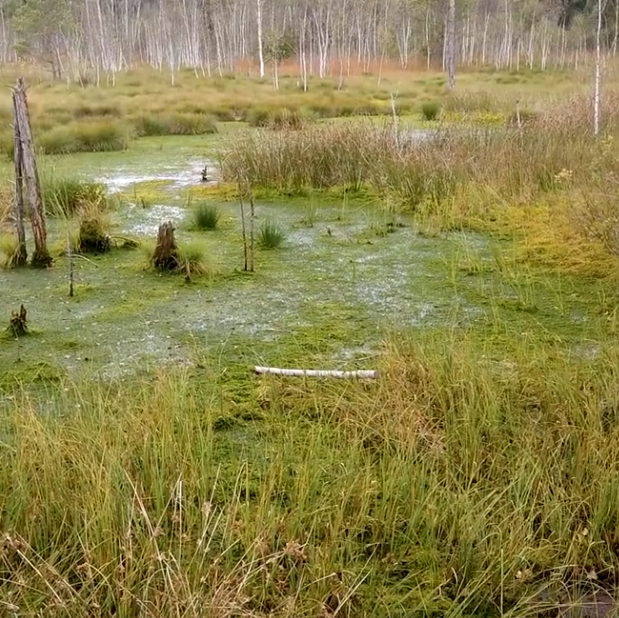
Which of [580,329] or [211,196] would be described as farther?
[211,196]

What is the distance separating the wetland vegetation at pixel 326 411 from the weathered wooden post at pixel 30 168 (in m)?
0.11

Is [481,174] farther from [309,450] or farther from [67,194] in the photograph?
[309,450]

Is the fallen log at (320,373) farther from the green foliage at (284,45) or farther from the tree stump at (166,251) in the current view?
the green foliage at (284,45)

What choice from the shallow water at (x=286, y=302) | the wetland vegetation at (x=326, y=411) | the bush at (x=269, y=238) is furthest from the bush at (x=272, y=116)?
the bush at (x=269, y=238)

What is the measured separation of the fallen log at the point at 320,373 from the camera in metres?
2.88

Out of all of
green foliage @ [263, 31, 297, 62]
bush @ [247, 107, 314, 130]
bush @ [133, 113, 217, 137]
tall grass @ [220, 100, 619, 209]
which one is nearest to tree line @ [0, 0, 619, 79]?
green foliage @ [263, 31, 297, 62]

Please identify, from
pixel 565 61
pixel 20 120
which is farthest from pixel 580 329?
pixel 565 61

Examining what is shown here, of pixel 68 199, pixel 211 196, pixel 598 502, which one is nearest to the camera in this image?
A: pixel 598 502

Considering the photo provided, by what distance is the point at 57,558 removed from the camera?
1.94 m

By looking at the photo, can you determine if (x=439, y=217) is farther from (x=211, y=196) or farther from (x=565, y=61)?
(x=565, y=61)

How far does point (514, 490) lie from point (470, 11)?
3388 centimetres

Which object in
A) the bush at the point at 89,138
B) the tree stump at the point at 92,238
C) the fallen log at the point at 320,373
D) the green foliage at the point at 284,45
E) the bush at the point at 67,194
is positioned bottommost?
the fallen log at the point at 320,373

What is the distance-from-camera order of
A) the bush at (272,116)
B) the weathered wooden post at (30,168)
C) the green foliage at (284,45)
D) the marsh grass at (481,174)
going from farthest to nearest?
the green foliage at (284,45)
the bush at (272,116)
the marsh grass at (481,174)
the weathered wooden post at (30,168)

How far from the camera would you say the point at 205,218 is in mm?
5832
